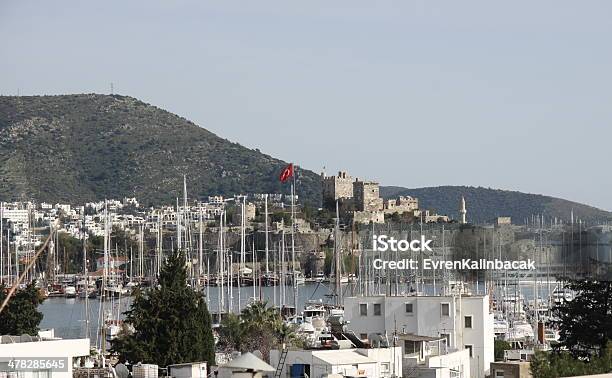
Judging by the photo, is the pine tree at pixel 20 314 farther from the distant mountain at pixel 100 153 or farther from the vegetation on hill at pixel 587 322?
the distant mountain at pixel 100 153

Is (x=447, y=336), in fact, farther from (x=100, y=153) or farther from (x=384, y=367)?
(x=100, y=153)

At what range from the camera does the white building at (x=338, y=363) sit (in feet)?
88.6

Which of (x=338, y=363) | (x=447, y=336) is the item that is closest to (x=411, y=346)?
(x=338, y=363)

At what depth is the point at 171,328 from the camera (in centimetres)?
3222

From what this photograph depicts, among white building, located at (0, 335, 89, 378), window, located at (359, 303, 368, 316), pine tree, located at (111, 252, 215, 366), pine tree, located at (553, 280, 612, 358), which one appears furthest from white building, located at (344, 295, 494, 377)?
white building, located at (0, 335, 89, 378)

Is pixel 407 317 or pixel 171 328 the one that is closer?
pixel 171 328

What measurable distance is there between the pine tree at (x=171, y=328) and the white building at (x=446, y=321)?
7.28 metres

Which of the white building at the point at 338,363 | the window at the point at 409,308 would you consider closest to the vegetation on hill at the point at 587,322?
the window at the point at 409,308

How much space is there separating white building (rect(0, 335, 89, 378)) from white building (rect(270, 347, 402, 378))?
5.44 metres

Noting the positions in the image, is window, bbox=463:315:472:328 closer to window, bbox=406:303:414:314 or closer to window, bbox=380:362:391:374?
window, bbox=406:303:414:314

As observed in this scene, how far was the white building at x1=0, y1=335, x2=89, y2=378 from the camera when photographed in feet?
70.5

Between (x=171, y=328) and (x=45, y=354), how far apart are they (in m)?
10.1

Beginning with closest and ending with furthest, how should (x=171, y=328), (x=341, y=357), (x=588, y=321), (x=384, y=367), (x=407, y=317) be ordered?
(x=341, y=357), (x=384, y=367), (x=171, y=328), (x=407, y=317), (x=588, y=321)

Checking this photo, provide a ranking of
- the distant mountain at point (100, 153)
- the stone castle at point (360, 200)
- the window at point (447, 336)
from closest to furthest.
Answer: the window at point (447, 336) → the stone castle at point (360, 200) → the distant mountain at point (100, 153)
